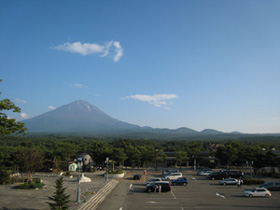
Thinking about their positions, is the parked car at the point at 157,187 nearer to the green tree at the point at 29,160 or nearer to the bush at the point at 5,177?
the green tree at the point at 29,160

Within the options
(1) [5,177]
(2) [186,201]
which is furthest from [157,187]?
(1) [5,177]

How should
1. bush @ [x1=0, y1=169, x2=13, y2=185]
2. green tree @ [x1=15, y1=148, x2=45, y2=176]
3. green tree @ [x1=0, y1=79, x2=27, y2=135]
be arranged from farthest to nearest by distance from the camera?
bush @ [x1=0, y1=169, x2=13, y2=185] < green tree @ [x1=15, y1=148, x2=45, y2=176] < green tree @ [x1=0, y1=79, x2=27, y2=135]

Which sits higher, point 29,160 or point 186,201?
point 29,160

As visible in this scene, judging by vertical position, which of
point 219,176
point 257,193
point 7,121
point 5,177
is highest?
point 7,121

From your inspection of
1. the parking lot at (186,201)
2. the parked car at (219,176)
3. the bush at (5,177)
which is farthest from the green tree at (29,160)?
the parked car at (219,176)

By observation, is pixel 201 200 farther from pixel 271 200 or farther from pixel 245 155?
pixel 245 155

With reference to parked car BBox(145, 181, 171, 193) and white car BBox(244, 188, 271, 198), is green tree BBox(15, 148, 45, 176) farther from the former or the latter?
white car BBox(244, 188, 271, 198)

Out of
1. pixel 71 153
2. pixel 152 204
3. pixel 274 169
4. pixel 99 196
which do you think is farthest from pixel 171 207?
pixel 71 153

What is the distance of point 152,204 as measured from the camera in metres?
18.6

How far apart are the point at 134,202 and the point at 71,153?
37858mm

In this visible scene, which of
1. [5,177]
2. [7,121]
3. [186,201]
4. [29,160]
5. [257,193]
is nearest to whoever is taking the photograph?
[7,121]

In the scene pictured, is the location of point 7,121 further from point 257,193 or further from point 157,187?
point 257,193

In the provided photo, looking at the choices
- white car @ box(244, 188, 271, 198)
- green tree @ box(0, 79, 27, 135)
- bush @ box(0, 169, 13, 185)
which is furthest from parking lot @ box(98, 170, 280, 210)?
bush @ box(0, 169, 13, 185)

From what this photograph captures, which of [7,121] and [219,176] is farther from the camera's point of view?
[219,176]
